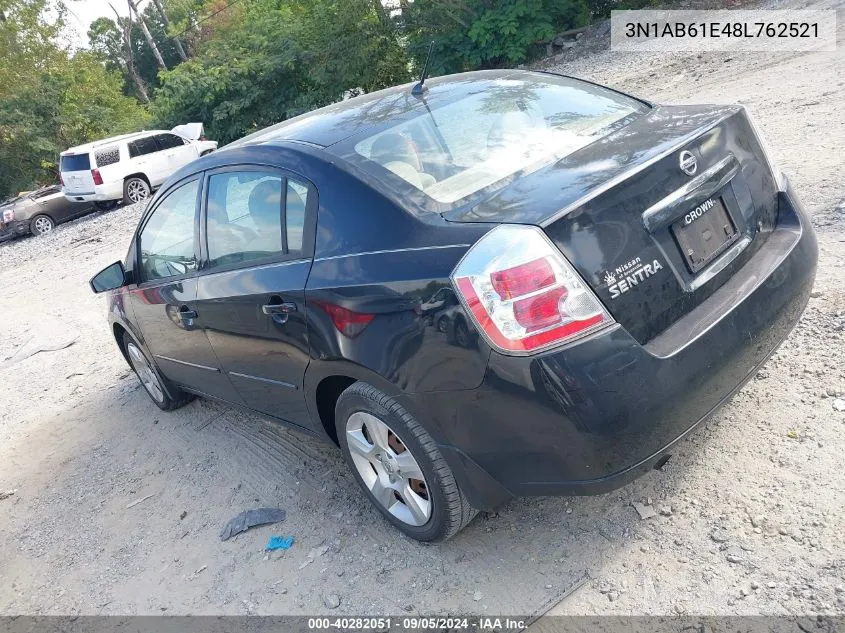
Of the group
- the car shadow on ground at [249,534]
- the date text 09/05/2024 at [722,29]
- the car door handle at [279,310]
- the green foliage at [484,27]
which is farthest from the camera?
the green foliage at [484,27]

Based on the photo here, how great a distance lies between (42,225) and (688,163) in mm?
19223

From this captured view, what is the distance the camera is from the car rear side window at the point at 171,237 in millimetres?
3824

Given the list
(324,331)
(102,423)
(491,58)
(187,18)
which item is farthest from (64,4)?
(324,331)

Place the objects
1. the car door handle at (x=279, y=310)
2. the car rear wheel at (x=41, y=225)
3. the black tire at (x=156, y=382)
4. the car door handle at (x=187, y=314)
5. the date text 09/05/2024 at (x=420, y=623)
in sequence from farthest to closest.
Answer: the car rear wheel at (x=41, y=225) < the black tire at (x=156, y=382) < the car door handle at (x=187, y=314) < the car door handle at (x=279, y=310) < the date text 09/05/2024 at (x=420, y=623)

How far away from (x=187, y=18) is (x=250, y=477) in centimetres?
4740

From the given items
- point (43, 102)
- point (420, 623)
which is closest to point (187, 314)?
point (420, 623)

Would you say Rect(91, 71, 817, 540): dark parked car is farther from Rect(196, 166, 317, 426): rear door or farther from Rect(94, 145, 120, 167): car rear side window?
Rect(94, 145, 120, 167): car rear side window

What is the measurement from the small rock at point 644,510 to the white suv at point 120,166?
17.4 m

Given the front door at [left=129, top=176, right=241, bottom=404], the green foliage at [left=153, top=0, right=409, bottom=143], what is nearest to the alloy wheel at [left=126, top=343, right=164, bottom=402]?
the front door at [left=129, top=176, right=241, bottom=404]

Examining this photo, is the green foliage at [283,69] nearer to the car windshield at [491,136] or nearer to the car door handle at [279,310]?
the car windshield at [491,136]

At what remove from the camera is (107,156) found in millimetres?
17625

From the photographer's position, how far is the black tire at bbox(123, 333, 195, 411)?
484 cm

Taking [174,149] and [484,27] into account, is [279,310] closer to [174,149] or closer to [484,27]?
[174,149]

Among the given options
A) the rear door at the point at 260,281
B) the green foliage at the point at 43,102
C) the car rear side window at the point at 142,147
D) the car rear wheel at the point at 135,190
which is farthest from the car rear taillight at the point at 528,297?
the green foliage at the point at 43,102
